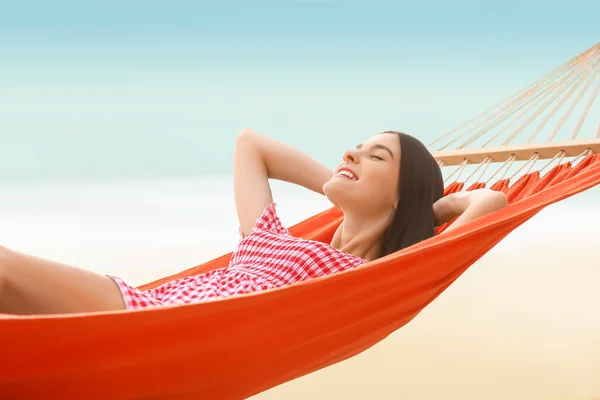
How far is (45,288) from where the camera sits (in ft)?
5.08

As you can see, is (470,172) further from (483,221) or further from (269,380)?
(269,380)

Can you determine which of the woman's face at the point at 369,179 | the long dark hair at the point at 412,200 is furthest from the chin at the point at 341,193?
the long dark hair at the point at 412,200

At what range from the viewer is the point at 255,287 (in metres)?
1.97

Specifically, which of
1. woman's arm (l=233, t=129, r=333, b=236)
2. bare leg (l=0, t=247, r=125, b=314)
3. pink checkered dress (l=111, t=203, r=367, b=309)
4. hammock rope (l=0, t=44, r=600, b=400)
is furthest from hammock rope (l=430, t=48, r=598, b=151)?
bare leg (l=0, t=247, r=125, b=314)

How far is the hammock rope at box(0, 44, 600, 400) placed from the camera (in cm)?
140

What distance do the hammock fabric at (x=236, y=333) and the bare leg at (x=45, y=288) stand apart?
0.18m

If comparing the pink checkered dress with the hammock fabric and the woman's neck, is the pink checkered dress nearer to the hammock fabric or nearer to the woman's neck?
the woman's neck

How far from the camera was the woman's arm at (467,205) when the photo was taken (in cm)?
211

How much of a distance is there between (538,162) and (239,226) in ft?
3.68

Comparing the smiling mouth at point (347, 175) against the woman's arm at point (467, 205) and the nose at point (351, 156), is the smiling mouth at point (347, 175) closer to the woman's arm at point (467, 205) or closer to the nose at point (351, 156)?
the nose at point (351, 156)

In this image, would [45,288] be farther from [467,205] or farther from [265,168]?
[467,205]

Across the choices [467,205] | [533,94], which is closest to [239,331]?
[467,205]

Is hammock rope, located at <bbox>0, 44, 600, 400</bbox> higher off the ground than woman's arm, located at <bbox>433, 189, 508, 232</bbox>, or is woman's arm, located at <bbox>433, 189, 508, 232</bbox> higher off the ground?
woman's arm, located at <bbox>433, 189, 508, 232</bbox>

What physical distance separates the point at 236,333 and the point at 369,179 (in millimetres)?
697
